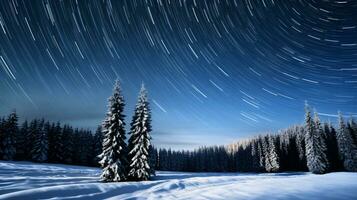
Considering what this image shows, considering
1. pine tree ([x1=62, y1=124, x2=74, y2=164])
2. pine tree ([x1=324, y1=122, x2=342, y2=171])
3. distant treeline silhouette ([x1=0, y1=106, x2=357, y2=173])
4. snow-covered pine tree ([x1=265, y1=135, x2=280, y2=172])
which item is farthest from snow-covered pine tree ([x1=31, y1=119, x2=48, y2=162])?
pine tree ([x1=324, y1=122, x2=342, y2=171])

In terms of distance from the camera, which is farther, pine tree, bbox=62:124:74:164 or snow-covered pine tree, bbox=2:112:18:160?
pine tree, bbox=62:124:74:164

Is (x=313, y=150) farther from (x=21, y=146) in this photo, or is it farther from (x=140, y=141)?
(x=21, y=146)

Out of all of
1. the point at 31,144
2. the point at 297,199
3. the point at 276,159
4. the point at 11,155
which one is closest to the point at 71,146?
the point at 31,144

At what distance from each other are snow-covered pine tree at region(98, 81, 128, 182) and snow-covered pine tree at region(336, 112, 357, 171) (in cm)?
5103

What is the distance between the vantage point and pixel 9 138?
168ft

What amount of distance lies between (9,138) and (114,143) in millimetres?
39950

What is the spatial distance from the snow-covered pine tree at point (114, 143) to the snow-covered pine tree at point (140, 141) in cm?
120

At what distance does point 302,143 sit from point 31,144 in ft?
279

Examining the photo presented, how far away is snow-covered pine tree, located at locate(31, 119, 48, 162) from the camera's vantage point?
51884 millimetres

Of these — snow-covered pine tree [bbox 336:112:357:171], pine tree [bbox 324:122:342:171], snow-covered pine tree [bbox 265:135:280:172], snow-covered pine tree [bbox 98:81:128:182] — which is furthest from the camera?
snow-covered pine tree [bbox 265:135:280:172]

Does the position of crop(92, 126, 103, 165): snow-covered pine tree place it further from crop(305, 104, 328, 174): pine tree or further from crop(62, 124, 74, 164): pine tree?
crop(305, 104, 328, 174): pine tree

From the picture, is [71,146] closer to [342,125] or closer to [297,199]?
[297,199]

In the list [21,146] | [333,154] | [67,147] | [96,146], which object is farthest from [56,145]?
[333,154]

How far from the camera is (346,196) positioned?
344 inches
